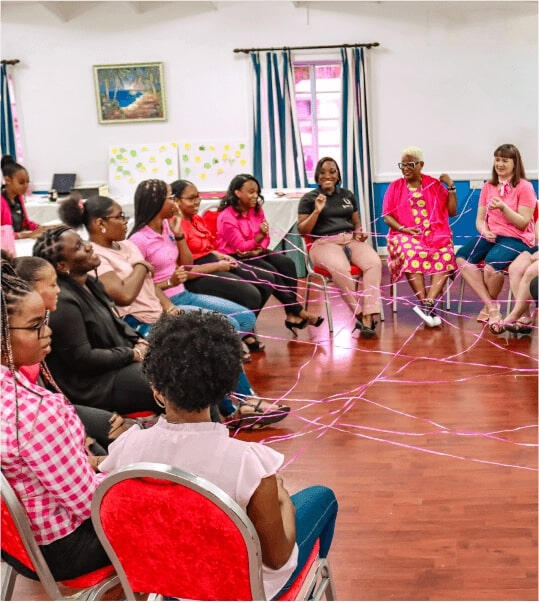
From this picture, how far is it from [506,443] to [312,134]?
510cm

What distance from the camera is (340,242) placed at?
17.5ft

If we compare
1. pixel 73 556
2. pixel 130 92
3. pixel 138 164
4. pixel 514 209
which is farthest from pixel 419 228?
pixel 73 556

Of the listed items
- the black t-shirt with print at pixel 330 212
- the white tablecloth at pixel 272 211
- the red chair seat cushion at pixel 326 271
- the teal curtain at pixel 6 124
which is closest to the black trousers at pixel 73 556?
the red chair seat cushion at pixel 326 271

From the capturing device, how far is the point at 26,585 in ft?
8.16

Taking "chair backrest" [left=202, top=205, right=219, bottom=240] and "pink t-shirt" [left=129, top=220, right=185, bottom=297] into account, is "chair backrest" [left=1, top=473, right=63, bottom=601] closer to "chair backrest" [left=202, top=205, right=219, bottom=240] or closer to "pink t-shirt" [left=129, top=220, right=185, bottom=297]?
"pink t-shirt" [left=129, top=220, right=185, bottom=297]

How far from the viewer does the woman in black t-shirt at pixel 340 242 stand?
16.7ft

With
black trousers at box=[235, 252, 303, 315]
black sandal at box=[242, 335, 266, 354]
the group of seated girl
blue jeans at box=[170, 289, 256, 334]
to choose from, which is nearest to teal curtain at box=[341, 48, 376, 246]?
black trousers at box=[235, 252, 303, 315]

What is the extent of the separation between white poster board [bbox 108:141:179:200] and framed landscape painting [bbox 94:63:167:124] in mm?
275

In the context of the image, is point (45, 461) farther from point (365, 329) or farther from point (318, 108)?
point (318, 108)

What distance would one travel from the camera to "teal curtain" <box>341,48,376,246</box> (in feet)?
24.4

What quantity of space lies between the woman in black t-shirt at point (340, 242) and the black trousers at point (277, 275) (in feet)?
0.65

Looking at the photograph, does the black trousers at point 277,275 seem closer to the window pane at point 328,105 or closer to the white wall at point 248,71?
the white wall at point 248,71

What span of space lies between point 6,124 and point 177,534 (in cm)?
716

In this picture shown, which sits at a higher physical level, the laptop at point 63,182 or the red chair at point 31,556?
the laptop at point 63,182
